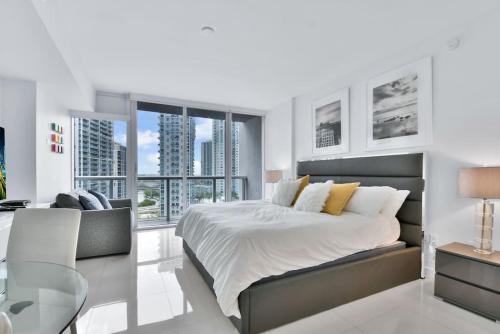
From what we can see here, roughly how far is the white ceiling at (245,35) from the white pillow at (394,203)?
1787 millimetres

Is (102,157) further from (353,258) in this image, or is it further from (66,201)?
(353,258)

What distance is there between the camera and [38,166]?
327cm

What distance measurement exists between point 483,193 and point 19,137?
5.20 meters

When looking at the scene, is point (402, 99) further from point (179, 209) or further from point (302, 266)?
point (179, 209)

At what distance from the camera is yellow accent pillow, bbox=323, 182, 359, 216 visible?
8.82ft

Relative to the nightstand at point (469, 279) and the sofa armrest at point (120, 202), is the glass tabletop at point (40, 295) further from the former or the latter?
the nightstand at point (469, 279)

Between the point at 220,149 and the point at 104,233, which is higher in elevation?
the point at 220,149

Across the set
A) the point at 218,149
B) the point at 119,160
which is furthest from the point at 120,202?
the point at 218,149

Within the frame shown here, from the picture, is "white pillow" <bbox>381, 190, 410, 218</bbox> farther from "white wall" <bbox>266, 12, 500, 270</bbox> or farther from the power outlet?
the power outlet

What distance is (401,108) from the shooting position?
3021mm

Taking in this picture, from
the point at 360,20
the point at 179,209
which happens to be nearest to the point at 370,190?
the point at 360,20

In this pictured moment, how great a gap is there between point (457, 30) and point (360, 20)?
107 cm

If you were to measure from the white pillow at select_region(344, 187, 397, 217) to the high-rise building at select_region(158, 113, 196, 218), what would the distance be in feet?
11.8

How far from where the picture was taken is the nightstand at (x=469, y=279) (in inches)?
75.6
